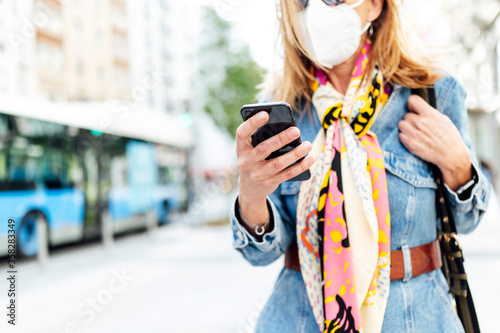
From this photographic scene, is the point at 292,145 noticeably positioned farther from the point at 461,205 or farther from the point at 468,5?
the point at 468,5

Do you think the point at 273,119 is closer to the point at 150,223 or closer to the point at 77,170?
the point at 77,170

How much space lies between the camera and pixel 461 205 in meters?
1.25

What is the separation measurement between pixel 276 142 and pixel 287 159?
0.17 ft

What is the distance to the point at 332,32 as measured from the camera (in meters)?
1.35

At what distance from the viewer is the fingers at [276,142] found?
98 centimetres

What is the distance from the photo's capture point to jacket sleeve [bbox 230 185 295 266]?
1.24 metres

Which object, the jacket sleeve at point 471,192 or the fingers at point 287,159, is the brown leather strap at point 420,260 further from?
the fingers at point 287,159

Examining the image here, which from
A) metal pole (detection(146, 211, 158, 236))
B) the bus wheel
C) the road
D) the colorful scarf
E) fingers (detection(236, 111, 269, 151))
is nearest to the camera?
fingers (detection(236, 111, 269, 151))

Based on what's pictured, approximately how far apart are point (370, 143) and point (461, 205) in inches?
12.6

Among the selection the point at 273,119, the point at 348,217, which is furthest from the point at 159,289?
the point at 273,119

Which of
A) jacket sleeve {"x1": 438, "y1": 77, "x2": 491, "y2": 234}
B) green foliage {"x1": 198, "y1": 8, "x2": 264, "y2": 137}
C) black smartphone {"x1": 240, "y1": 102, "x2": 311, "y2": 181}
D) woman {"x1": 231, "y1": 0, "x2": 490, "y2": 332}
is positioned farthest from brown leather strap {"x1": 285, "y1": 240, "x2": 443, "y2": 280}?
green foliage {"x1": 198, "y1": 8, "x2": 264, "y2": 137}

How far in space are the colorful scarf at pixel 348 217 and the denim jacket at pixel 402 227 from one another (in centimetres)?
5

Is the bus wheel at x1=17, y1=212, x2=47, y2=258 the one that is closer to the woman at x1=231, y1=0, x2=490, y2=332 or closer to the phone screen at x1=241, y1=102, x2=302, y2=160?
the woman at x1=231, y1=0, x2=490, y2=332

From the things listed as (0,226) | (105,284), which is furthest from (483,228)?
(0,226)
